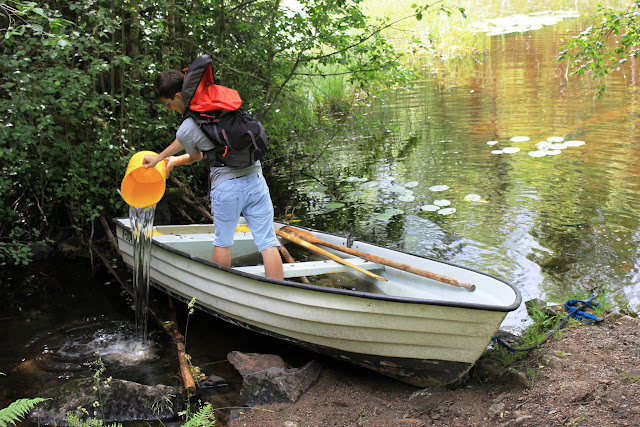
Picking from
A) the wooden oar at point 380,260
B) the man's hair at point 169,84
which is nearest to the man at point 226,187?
the man's hair at point 169,84

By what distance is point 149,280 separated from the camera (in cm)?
468

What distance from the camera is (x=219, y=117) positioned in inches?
138

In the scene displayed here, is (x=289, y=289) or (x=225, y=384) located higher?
(x=289, y=289)

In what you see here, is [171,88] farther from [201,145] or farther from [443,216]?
[443,216]

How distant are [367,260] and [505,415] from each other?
5.36 feet

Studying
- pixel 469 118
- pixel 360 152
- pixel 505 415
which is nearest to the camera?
pixel 505 415

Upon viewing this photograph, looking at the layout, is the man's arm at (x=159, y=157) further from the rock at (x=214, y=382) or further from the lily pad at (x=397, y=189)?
the lily pad at (x=397, y=189)

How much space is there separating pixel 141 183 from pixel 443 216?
3.52 metres

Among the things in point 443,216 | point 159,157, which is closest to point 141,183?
point 159,157

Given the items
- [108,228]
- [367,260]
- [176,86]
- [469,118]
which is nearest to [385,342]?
[367,260]

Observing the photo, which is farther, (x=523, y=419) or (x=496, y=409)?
(x=496, y=409)

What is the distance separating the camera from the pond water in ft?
16.4

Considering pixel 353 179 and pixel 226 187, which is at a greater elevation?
pixel 226 187

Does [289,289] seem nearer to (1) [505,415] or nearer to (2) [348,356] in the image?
(2) [348,356]
